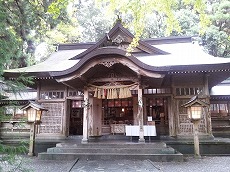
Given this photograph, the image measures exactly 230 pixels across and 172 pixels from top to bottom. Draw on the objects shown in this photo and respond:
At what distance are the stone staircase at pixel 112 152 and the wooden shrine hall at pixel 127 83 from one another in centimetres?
84

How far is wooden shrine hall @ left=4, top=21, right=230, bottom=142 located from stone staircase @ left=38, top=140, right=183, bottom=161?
33.2 inches

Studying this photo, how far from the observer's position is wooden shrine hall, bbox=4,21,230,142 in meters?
9.54

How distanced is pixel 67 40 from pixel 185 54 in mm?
19332

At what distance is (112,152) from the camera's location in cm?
858

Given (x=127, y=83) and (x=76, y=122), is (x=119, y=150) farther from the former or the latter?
(x=76, y=122)

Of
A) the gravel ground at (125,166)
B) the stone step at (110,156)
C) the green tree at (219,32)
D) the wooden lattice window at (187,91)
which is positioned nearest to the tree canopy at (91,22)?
the green tree at (219,32)

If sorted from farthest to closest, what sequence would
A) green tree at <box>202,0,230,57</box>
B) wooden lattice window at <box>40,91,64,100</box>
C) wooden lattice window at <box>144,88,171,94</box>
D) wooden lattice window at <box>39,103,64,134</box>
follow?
green tree at <box>202,0,230,57</box>
wooden lattice window at <box>40,91,64,100</box>
wooden lattice window at <box>39,103,64,134</box>
wooden lattice window at <box>144,88,171,94</box>

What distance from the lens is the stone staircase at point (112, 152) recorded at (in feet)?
26.2

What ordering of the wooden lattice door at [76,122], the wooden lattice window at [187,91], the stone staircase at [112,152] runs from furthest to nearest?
the wooden lattice door at [76,122]
the wooden lattice window at [187,91]
the stone staircase at [112,152]

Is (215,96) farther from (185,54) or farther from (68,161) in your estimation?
(68,161)

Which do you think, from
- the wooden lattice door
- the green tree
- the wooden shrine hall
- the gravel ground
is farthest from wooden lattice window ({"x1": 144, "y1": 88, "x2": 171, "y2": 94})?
the green tree

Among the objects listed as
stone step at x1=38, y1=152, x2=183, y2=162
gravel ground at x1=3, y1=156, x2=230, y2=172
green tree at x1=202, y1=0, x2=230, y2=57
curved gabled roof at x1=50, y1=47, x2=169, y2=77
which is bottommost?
gravel ground at x1=3, y1=156, x2=230, y2=172

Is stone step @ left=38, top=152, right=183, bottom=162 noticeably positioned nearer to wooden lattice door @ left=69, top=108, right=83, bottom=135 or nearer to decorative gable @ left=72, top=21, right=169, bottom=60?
decorative gable @ left=72, top=21, right=169, bottom=60

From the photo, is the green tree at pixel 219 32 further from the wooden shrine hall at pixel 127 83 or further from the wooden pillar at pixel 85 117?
the wooden pillar at pixel 85 117
